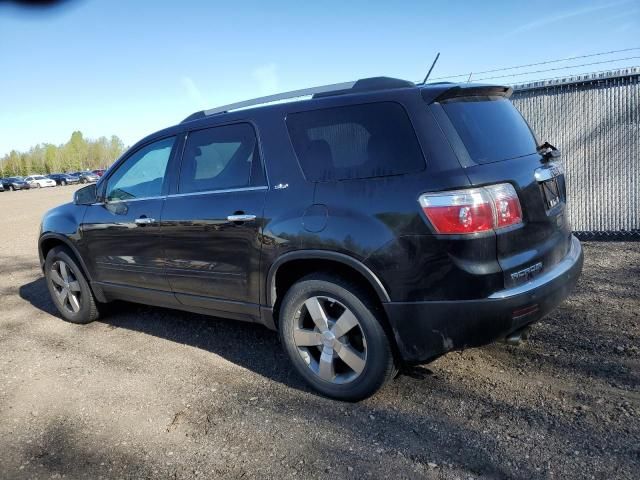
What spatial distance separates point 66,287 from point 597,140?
22.4 ft

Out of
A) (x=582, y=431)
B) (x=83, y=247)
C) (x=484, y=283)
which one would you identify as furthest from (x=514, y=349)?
(x=83, y=247)

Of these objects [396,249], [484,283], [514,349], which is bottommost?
[514,349]

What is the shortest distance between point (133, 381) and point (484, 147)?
9.65 ft

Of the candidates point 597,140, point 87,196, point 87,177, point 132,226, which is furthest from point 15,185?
point 597,140

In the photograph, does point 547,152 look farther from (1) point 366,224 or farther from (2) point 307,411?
(2) point 307,411

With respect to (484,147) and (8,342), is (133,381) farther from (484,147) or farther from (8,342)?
(484,147)

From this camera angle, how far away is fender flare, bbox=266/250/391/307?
9.87 ft

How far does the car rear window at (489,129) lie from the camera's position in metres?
3.03

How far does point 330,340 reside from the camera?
3316 millimetres

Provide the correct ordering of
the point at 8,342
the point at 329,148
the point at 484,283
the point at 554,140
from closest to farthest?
the point at 484,283
the point at 329,148
the point at 8,342
the point at 554,140

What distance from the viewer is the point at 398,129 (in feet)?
10.0

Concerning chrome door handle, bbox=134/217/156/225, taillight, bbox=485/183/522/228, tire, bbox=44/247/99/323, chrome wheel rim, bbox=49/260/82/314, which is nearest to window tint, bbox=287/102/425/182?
taillight, bbox=485/183/522/228

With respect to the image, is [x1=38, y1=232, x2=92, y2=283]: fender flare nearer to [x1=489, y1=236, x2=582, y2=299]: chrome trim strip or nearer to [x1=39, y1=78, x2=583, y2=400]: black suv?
[x1=39, y1=78, x2=583, y2=400]: black suv

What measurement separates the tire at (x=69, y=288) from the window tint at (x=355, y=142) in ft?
9.77
